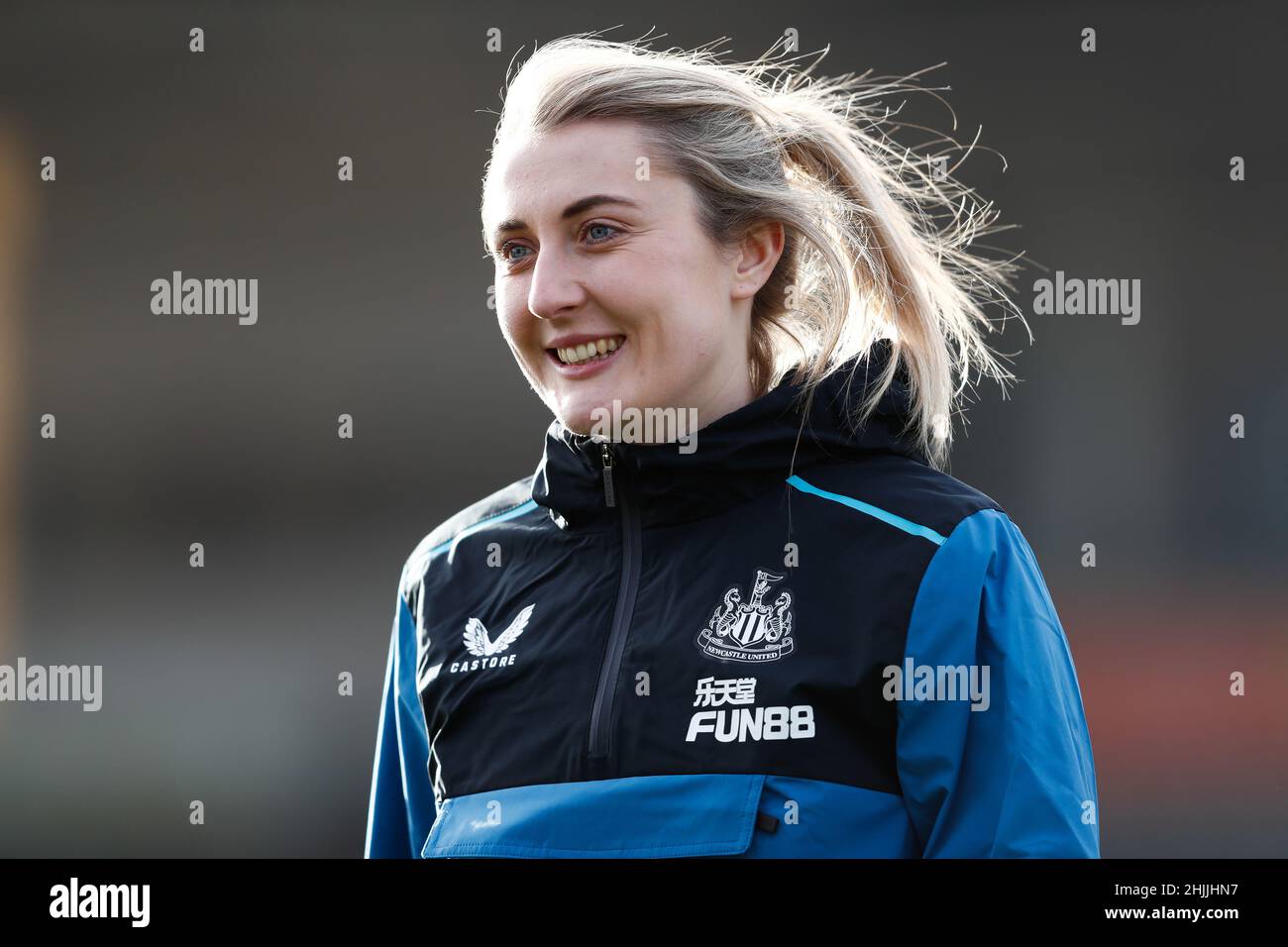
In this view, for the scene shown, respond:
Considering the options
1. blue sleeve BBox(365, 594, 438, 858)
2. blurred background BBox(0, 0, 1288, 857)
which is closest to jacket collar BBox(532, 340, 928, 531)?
blue sleeve BBox(365, 594, 438, 858)

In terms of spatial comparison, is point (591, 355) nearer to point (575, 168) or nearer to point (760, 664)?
point (575, 168)

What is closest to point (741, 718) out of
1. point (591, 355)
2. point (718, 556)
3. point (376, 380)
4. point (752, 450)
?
point (718, 556)

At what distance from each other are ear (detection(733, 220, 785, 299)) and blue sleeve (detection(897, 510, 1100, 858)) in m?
0.42

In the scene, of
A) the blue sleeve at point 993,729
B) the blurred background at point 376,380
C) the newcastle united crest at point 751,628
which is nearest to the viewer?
the blue sleeve at point 993,729

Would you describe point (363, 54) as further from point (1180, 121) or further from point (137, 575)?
point (1180, 121)

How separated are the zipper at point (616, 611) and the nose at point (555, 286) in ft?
0.56

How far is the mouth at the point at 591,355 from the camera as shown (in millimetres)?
1474

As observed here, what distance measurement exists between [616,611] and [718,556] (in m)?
0.13

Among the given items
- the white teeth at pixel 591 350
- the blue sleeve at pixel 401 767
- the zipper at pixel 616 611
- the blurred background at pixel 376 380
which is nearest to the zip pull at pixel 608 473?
the zipper at pixel 616 611

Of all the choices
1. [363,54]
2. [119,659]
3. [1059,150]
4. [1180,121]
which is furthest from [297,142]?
[1180,121]

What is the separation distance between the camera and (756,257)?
1.56 m

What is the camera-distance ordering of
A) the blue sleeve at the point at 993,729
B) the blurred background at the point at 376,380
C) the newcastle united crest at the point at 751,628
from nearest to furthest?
the blue sleeve at the point at 993,729, the newcastle united crest at the point at 751,628, the blurred background at the point at 376,380

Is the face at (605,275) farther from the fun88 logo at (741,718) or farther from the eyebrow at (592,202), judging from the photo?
the fun88 logo at (741,718)
